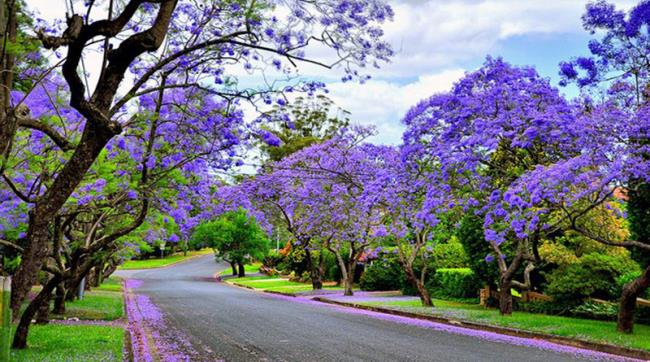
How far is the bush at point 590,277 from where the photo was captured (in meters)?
17.5

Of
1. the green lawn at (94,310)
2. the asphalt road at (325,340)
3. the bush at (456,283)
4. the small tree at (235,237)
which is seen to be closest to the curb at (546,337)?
the asphalt road at (325,340)

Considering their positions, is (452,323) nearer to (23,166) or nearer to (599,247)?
(599,247)

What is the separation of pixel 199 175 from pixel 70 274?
386cm

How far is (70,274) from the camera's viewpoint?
1230cm

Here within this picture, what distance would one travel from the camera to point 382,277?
107 feet

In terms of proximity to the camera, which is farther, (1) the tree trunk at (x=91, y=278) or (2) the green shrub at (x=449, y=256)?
(1) the tree trunk at (x=91, y=278)

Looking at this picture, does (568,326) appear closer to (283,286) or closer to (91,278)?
(91,278)

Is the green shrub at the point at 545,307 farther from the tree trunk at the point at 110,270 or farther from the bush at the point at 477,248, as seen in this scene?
the tree trunk at the point at 110,270

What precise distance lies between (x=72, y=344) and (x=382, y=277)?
23.8 meters

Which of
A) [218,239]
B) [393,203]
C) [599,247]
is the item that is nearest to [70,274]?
[393,203]

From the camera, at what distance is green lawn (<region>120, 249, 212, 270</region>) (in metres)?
66.8

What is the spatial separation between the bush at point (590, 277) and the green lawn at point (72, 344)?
490 inches

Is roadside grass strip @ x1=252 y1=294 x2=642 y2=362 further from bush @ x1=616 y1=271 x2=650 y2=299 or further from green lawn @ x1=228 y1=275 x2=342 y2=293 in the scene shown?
green lawn @ x1=228 y1=275 x2=342 y2=293

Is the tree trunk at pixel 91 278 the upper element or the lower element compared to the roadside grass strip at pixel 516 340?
upper
